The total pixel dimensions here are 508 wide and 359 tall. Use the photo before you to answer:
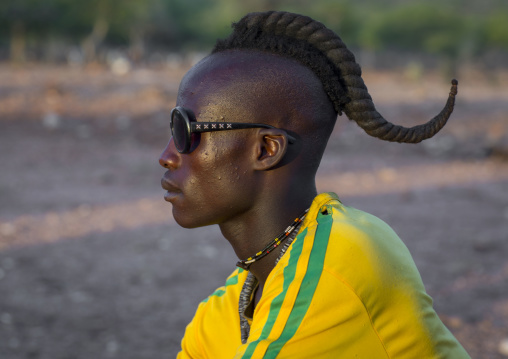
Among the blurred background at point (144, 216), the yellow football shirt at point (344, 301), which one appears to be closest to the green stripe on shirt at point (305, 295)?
the yellow football shirt at point (344, 301)

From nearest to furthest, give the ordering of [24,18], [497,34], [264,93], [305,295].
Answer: [305,295] < [264,93] < [24,18] < [497,34]

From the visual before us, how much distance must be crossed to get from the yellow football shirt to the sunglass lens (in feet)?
1.36

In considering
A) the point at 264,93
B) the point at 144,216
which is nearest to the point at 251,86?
the point at 264,93

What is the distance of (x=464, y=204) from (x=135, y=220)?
4.20 m

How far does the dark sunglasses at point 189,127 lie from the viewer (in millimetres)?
1797

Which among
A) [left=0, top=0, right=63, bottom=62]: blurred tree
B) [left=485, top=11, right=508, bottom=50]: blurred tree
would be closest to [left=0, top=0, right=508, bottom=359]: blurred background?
[left=0, top=0, right=63, bottom=62]: blurred tree

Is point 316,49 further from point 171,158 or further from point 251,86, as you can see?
point 171,158

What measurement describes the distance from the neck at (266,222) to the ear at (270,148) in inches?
3.7

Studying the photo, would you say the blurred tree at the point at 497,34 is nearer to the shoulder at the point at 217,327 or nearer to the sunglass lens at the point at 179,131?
the shoulder at the point at 217,327

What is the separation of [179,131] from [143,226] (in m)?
5.38

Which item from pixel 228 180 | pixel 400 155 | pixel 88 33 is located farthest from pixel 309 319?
pixel 88 33

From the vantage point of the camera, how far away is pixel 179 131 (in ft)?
6.09

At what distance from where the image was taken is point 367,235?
166 cm

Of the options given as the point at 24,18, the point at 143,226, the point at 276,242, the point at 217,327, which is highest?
the point at 24,18
